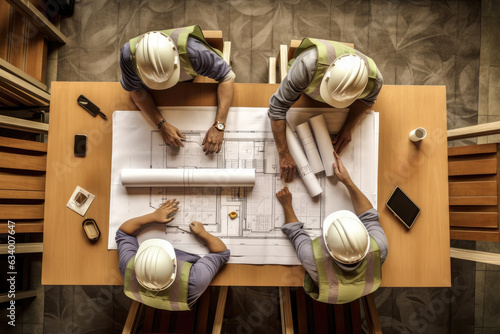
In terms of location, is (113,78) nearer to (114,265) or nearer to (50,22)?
(50,22)

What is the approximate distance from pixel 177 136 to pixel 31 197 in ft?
2.50

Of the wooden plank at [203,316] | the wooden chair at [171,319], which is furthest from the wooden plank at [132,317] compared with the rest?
the wooden plank at [203,316]

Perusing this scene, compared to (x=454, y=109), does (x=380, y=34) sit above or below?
above

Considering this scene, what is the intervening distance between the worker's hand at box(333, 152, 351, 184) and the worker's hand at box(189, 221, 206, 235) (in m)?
0.64

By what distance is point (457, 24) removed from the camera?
197 centimetres

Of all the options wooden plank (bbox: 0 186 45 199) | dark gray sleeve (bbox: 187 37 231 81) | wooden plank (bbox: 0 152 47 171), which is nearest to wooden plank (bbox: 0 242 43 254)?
wooden plank (bbox: 0 186 45 199)

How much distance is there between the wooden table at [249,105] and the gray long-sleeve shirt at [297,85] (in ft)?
0.36

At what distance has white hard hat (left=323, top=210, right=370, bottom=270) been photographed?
1034 mm

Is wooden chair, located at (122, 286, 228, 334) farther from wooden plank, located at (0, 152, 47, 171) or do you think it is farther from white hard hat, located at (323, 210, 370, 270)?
wooden plank, located at (0, 152, 47, 171)

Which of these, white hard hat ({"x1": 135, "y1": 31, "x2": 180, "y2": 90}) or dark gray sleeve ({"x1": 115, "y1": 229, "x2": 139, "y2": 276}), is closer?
white hard hat ({"x1": 135, "y1": 31, "x2": 180, "y2": 90})

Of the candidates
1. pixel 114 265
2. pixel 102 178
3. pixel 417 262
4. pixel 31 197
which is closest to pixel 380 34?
pixel 417 262

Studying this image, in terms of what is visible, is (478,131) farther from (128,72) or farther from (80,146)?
(80,146)

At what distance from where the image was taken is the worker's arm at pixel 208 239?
48.4 inches

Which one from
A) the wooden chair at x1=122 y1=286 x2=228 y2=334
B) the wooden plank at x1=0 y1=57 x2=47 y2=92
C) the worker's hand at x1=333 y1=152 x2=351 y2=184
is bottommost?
the wooden chair at x1=122 y1=286 x2=228 y2=334
